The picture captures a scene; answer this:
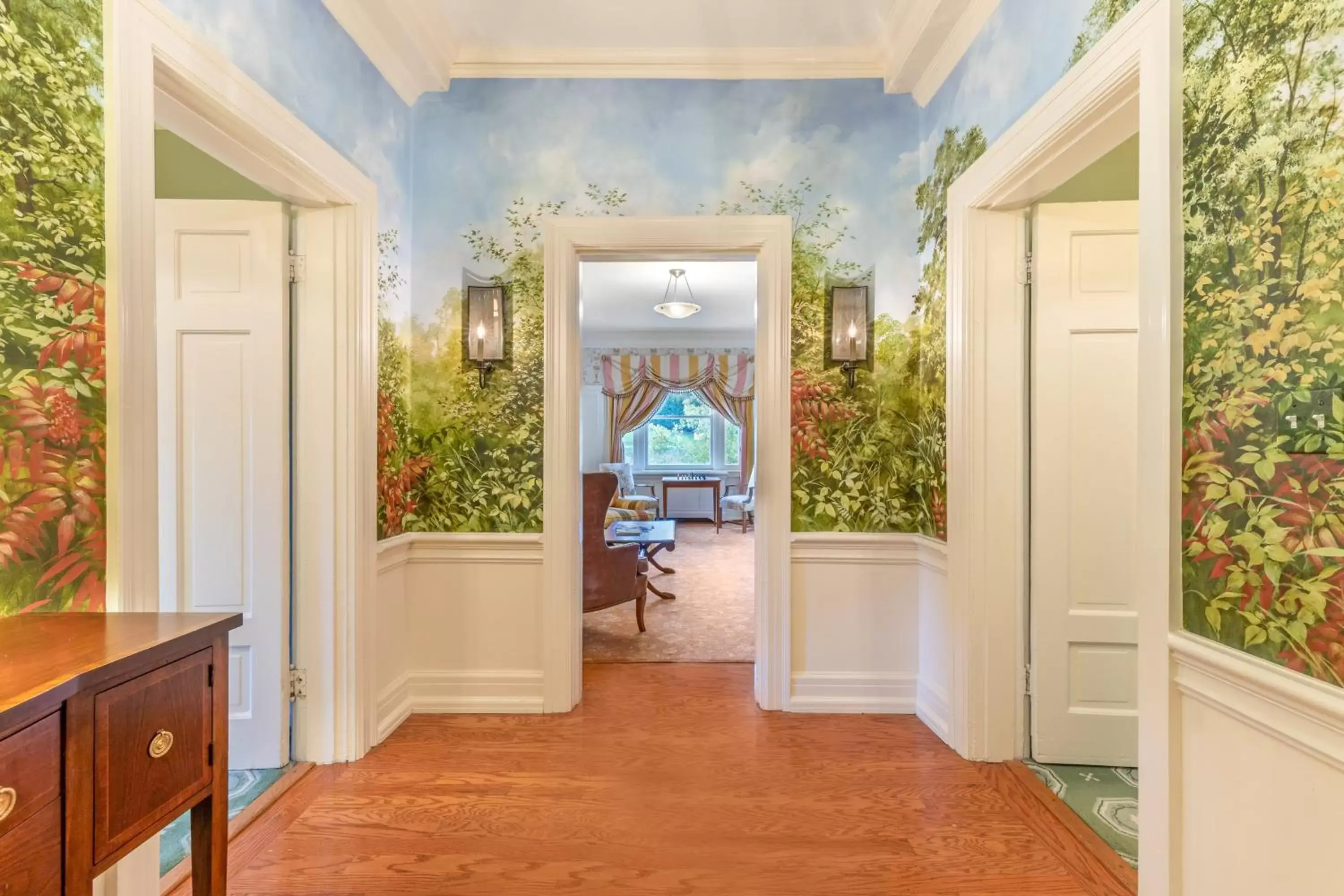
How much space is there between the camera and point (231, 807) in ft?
6.27

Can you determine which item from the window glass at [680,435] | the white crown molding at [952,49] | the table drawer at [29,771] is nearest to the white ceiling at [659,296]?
the window glass at [680,435]

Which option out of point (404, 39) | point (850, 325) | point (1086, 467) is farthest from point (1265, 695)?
point (404, 39)

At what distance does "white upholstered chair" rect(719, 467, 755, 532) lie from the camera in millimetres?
7895

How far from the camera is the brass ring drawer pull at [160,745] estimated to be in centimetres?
91

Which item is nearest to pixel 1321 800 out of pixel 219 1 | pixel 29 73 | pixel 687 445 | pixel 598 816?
pixel 598 816

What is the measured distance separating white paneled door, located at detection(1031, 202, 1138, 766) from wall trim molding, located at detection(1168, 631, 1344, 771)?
980 millimetres

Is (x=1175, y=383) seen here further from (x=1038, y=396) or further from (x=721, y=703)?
(x=721, y=703)

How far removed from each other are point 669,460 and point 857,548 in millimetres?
6272

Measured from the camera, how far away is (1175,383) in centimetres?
122

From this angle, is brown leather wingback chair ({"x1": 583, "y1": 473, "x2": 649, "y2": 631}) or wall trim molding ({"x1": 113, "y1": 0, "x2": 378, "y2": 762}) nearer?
wall trim molding ({"x1": 113, "y1": 0, "x2": 378, "y2": 762})

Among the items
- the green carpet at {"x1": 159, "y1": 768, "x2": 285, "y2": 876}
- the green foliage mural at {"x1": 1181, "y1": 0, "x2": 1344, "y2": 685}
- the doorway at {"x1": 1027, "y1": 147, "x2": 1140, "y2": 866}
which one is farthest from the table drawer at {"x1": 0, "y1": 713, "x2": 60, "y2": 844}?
the doorway at {"x1": 1027, "y1": 147, "x2": 1140, "y2": 866}

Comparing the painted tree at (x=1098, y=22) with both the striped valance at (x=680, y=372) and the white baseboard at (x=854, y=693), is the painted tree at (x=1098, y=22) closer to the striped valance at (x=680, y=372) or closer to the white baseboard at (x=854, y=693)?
the white baseboard at (x=854, y=693)

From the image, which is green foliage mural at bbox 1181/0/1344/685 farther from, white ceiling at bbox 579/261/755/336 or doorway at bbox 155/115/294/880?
white ceiling at bbox 579/261/755/336

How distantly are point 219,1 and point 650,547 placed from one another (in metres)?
4.01
